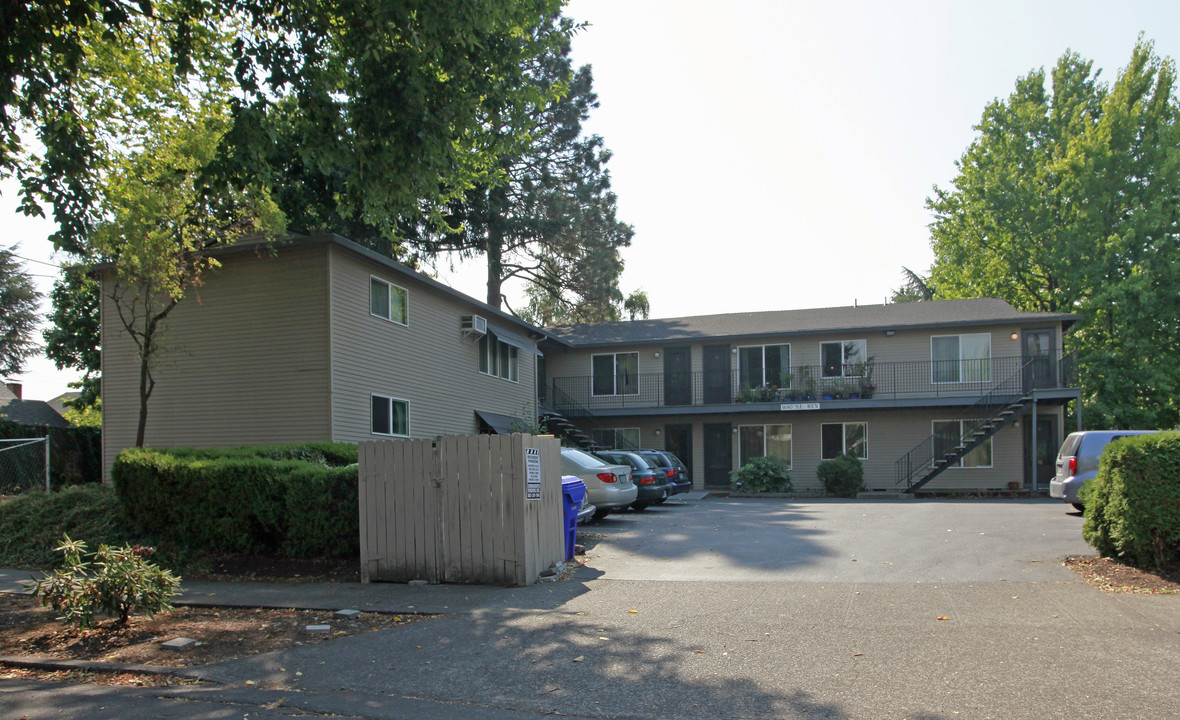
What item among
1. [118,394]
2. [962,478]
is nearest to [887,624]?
[118,394]

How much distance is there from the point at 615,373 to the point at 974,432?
39.5ft

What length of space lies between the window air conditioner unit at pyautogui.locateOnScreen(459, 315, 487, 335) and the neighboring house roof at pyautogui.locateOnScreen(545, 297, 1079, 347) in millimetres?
7735

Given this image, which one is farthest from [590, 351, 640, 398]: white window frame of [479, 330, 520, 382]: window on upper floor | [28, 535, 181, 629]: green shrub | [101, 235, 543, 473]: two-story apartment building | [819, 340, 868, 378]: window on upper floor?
[28, 535, 181, 629]: green shrub

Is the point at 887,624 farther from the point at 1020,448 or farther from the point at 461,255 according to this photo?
the point at 461,255

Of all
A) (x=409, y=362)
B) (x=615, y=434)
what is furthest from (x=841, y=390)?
(x=409, y=362)

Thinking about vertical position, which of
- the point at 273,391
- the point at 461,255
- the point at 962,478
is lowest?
the point at 962,478

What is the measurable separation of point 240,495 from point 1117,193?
32.8 m

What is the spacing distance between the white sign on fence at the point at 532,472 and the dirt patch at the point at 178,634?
6.50ft

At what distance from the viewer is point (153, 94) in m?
15.6

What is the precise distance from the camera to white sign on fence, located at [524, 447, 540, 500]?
32.2 ft

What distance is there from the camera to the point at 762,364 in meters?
30.6

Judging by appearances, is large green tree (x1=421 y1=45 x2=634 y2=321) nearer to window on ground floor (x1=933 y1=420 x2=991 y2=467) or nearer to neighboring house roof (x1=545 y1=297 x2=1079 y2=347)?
neighboring house roof (x1=545 y1=297 x2=1079 y2=347)

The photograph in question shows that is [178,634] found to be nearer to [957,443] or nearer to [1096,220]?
[957,443]

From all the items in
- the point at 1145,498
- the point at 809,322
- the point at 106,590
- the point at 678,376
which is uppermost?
the point at 809,322
